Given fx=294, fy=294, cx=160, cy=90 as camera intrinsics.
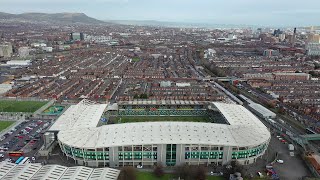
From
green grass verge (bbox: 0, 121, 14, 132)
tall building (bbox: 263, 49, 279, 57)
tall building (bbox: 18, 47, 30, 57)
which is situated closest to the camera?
green grass verge (bbox: 0, 121, 14, 132)

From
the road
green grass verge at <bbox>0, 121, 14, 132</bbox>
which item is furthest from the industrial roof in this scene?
green grass verge at <bbox>0, 121, 14, 132</bbox>

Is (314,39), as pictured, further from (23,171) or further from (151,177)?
(23,171)

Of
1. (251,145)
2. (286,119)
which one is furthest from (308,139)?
(251,145)

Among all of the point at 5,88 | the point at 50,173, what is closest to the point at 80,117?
the point at 50,173

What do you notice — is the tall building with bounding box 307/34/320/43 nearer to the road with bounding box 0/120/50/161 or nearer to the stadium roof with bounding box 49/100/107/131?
the stadium roof with bounding box 49/100/107/131

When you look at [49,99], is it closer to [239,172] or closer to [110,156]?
[110,156]

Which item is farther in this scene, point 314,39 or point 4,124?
point 314,39
